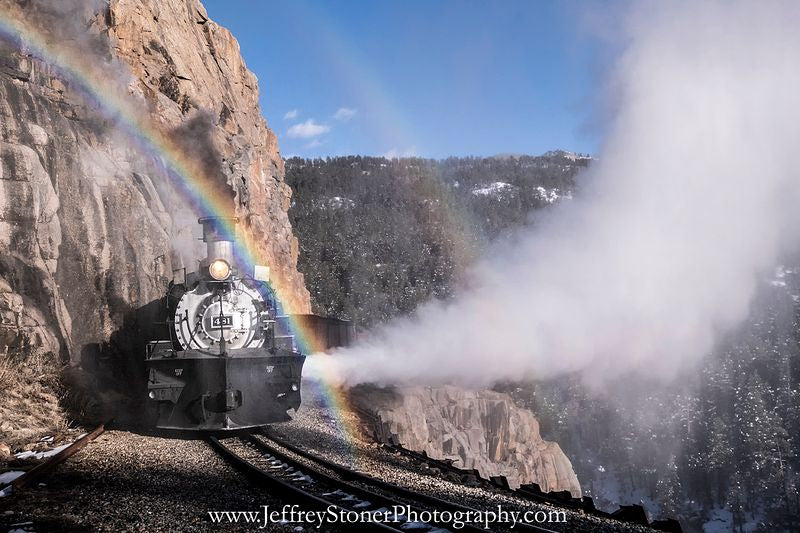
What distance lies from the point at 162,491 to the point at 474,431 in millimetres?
26476

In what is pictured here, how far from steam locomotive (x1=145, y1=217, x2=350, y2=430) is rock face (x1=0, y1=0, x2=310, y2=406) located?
398 cm

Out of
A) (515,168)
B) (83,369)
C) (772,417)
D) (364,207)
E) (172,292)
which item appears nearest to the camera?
(172,292)

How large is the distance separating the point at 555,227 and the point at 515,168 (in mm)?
150951

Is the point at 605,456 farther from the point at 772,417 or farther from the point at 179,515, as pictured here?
the point at 179,515

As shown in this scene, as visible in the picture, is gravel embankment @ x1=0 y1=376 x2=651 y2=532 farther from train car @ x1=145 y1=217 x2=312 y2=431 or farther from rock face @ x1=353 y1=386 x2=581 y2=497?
rock face @ x1=353 y1=386 x2=581 y2=497

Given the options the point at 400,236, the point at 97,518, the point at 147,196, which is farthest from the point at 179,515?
the point at 400,236

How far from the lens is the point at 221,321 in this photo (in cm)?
1226

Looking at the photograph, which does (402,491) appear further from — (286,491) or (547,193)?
(547,193)

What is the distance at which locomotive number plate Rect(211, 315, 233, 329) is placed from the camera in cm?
1226

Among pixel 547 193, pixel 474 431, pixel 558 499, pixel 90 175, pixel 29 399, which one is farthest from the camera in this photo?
pixel 547 193

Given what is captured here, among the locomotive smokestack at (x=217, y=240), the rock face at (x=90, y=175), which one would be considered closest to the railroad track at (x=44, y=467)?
the rock face at (x=90, y=175)

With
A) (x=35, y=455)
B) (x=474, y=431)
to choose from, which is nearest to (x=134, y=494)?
(x=35, y=455)

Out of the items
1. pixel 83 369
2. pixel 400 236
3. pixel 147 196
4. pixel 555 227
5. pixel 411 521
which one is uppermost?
pixel 400 236

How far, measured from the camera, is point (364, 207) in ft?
392
